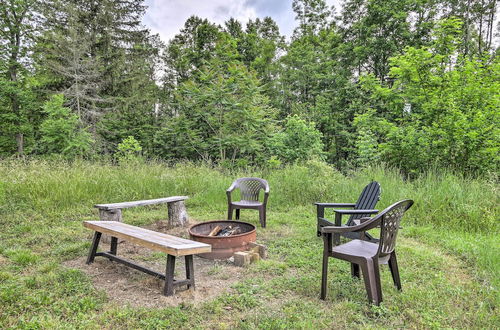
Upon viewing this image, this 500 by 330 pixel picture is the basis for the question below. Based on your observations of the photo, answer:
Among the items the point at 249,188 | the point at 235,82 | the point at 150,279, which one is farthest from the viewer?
the point at 235,82

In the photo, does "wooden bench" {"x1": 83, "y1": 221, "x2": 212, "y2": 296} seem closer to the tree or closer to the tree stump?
the tree stump

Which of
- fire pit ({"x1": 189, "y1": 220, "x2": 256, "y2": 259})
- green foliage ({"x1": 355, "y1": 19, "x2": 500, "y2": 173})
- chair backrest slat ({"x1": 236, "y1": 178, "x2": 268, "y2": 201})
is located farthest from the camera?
green foliage ({"x1": 355, "y1": 19, "x2": 500, "y2": 173})

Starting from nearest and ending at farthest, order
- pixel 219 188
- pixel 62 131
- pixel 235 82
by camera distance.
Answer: pixel 219 188 → pixel 235 82 → pixel 62 131

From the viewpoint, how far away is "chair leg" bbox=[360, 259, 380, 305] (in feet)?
7.07

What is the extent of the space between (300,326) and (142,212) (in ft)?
14.4

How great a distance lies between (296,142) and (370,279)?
30.3 feet

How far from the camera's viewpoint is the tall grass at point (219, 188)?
4697 mm

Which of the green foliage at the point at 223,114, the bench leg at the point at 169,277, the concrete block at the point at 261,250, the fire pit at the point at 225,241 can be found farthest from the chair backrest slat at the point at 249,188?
the green foliage at the point at 223,114

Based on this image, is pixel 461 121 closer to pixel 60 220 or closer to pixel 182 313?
pixel 182 313

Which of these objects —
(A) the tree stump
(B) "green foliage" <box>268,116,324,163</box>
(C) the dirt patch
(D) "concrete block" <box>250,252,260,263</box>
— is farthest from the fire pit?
(B) "green foliage" <box>268,116,324,163</box>

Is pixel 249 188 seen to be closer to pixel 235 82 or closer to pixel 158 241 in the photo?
pixel 158 241

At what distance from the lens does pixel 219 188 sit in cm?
660

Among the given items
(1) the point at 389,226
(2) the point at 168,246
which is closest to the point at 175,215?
(2) the point at 168,246

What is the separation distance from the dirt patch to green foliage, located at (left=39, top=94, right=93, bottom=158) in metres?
9.00
